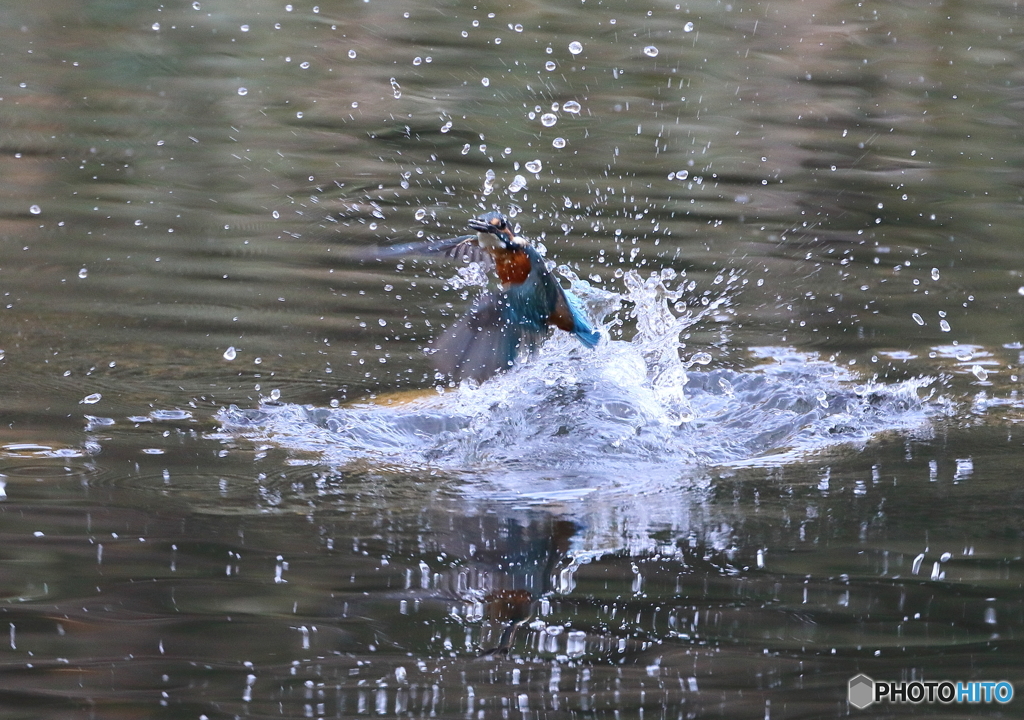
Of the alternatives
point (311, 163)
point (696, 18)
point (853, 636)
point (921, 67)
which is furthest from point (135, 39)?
point (853, 636)

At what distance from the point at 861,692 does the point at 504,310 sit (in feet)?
6.75

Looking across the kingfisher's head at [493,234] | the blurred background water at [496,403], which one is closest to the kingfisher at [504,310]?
the kingfisher's head at [493,234]

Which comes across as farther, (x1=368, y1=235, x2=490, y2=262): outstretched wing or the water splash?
(x1=368, y1=235, x2=490, y2=262): outstretched wing

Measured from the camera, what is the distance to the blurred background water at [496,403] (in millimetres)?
2850

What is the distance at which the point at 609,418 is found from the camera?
4270mm

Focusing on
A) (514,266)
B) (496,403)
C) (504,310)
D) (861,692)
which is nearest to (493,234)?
(514,266)

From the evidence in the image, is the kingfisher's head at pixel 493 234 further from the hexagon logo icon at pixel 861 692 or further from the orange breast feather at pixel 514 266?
the hexagon logo icon at pixel 861 692

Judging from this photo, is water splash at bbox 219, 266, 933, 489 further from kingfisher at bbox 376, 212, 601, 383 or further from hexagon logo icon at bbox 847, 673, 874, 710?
hexagon logo icon at bbox 847, 673, 874, 710

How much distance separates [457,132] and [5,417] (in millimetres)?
4984

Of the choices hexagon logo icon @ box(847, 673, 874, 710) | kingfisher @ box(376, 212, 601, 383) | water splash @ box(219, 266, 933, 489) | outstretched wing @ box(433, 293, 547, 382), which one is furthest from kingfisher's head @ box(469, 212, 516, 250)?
hexagon logo icon @ box(847, 673, 874, 710)

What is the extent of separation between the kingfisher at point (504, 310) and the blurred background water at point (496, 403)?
0.40ft

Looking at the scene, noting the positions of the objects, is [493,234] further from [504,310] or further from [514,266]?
[504,310]

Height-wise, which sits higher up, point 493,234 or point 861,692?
point 493,234

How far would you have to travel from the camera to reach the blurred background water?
2.85 meters
